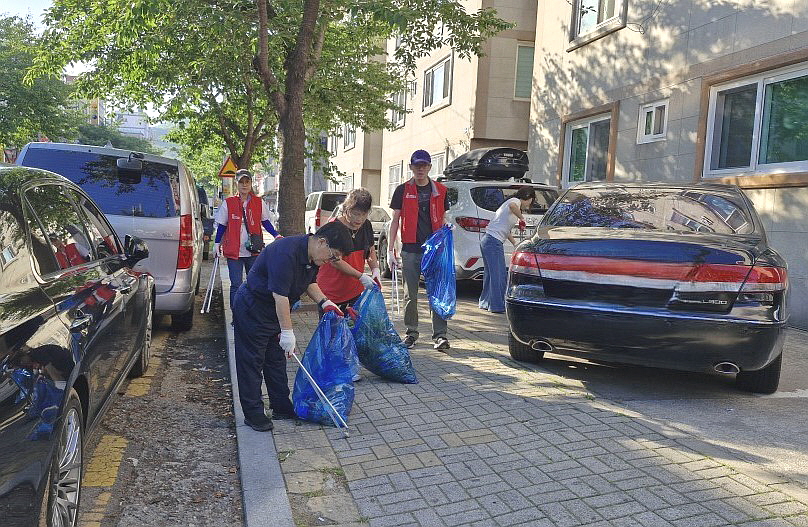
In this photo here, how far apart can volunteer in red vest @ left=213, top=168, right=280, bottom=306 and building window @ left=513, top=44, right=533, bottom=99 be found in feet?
38.0

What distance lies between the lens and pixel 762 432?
13.6ft

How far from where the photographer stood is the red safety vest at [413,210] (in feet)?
20.5

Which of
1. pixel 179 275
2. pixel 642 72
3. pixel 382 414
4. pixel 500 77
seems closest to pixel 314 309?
pixel 179 275

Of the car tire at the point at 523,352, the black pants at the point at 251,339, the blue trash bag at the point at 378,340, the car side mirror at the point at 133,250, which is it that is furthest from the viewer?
the car tire at the point at 523,352

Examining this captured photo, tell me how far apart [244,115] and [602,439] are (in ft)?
61.8

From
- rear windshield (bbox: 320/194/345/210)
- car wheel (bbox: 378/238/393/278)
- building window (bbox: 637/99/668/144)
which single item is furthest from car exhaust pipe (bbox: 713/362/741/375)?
rear windshield (bbox: 320/194/345/210)

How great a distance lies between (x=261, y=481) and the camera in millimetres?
3492

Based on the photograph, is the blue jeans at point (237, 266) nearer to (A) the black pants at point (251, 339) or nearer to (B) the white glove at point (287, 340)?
(A) the black pants at point (251, 339)

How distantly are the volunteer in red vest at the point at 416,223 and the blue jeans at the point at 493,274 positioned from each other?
6.03 ft

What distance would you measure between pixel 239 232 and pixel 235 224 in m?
0.10

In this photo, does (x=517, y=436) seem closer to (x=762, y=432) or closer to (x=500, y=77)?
(x=762, y=432)

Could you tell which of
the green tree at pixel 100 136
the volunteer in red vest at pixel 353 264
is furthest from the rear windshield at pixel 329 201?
the green tree at pixel 100 136

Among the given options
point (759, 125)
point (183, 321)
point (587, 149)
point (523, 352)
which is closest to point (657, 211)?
point (523, 352)

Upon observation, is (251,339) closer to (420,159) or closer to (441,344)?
(441,344)
